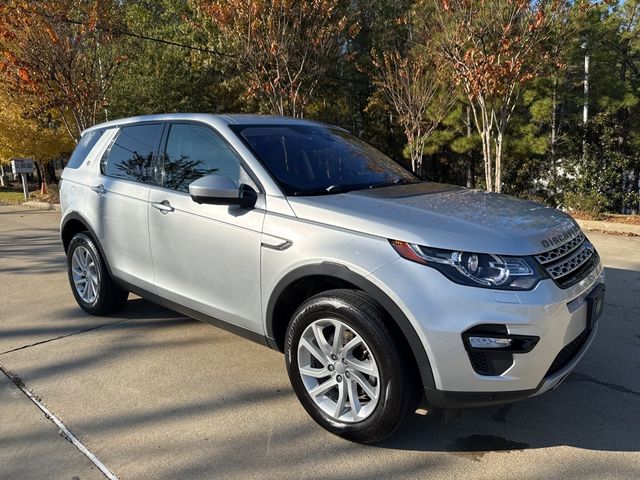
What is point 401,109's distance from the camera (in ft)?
47.4

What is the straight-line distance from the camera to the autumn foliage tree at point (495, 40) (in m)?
9.78

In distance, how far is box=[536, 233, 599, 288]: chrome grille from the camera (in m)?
2.59

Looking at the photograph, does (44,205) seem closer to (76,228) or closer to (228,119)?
(76,228)

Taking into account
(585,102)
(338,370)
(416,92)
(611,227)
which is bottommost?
(611,227)

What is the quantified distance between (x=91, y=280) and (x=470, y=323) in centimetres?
365

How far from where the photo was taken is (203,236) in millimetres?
3373

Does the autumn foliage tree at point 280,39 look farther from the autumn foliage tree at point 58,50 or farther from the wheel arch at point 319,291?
the wheel arch at point 319,291

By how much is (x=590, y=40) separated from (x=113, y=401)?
14391mm

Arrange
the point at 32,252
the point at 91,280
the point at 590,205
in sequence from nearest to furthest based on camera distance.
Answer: the point at 91,280, the point at 32,252, the point at 590,205

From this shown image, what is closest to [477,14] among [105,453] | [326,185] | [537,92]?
[537,92]

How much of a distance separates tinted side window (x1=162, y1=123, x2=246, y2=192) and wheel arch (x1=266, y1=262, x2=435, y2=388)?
78 cm

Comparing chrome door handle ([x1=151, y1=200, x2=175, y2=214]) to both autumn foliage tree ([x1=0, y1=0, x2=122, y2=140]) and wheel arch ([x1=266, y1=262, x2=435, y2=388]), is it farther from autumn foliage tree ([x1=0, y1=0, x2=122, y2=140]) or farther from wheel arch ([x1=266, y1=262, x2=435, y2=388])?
autumn foliage tree ([x1=0, y1=0, x2=122, y2=140])

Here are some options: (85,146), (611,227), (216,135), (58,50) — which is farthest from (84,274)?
(58,50)

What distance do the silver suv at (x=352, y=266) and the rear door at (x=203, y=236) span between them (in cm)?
1
